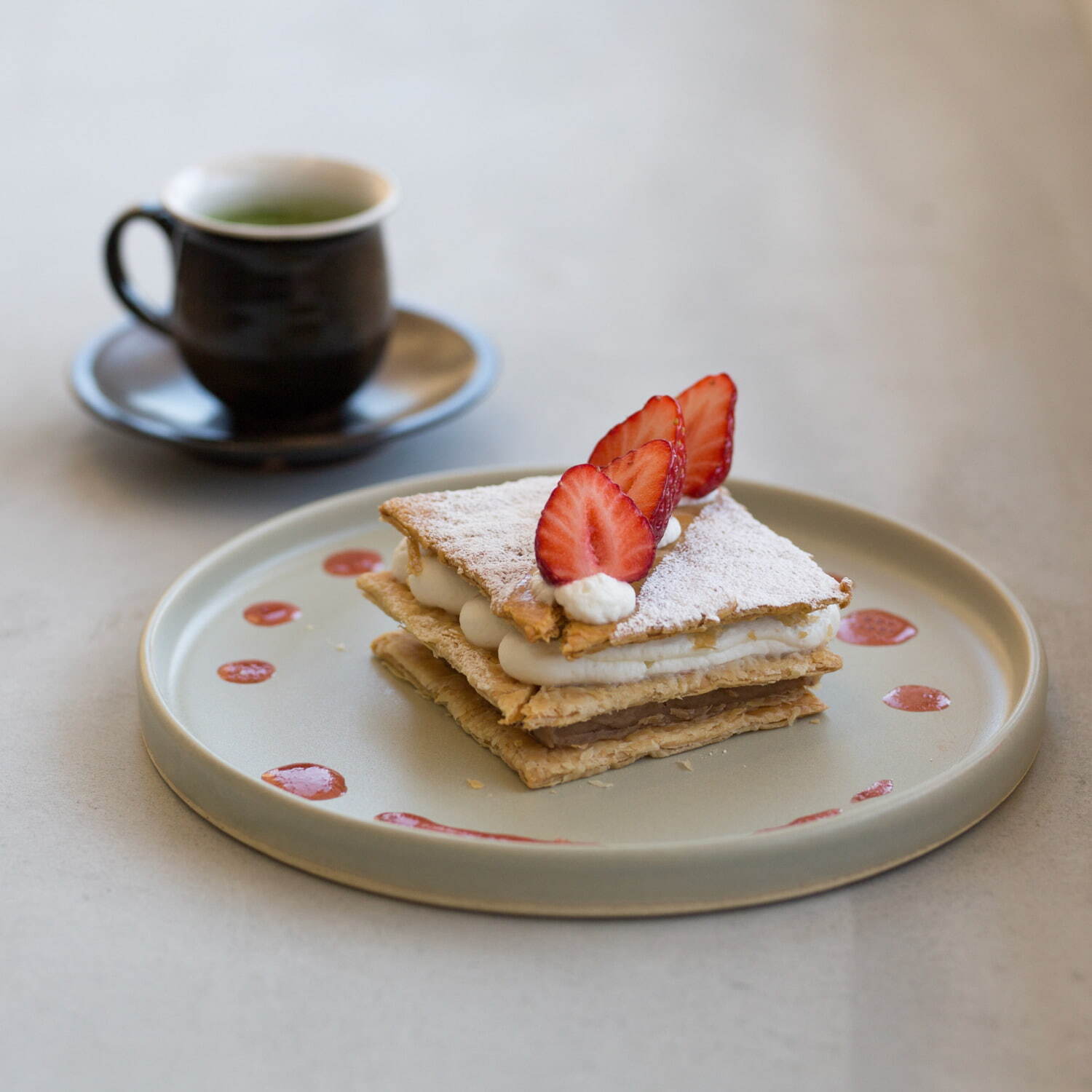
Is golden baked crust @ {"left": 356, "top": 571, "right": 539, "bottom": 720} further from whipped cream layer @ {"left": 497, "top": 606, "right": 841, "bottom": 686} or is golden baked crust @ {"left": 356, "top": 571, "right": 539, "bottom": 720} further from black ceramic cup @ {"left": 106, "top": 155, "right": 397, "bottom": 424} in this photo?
black ceramic cup @ {"left": 106, "top": 155, "right": 397, "bottom": 424}

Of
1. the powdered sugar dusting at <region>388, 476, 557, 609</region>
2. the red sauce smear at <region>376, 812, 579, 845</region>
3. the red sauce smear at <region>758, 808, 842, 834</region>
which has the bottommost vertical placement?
the red sauce smear at <region>376, 812, 579, 845</region>

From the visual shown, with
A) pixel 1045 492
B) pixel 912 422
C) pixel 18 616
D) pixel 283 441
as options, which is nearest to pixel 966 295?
pixel 912 422

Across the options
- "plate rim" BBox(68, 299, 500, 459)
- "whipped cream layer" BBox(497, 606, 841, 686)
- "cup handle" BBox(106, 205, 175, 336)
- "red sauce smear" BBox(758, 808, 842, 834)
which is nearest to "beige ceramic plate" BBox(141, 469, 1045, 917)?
"red sauce smear" BBox(758, 808, 842, 834)

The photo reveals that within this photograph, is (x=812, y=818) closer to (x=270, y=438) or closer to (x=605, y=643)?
(x=605, y=643)

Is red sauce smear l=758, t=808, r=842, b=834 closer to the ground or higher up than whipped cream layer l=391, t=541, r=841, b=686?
closer to the ground

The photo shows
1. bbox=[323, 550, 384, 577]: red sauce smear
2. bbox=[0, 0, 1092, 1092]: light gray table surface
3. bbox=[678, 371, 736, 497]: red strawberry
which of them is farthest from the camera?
bbox=[323, 550, 384, 577]: red sauce smear

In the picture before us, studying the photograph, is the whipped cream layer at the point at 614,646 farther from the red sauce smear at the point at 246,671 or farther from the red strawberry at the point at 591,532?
the red sauce smear at the point at 246,671
